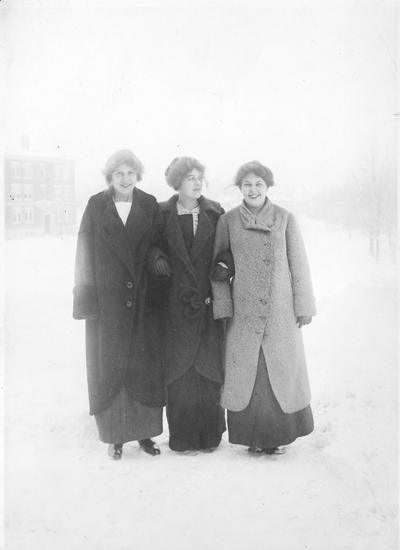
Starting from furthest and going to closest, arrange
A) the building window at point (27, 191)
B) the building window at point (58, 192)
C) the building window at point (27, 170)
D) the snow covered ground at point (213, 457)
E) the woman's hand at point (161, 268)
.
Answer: the building window at point (58, 192)
the building window at point (27, 191)
the building window at point (27, 170)
the woman's hand at point (161, 268)
the snow covered ground at point (213, 457)

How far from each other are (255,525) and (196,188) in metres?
2.05

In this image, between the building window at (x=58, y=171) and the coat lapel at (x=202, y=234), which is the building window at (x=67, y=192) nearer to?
the building window at (x=58, y=171)

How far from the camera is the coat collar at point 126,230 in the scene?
3.26m

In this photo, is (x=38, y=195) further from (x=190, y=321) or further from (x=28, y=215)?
(x=190, y=321)

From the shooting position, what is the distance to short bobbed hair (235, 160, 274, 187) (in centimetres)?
326

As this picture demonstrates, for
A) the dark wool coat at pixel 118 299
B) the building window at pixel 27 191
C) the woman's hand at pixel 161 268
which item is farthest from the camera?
the building window at pixel 27 191

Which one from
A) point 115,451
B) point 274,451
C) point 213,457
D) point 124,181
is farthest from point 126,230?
point 274,451

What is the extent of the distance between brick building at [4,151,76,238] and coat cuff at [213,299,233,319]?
1.23 meters

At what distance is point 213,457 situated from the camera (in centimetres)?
331

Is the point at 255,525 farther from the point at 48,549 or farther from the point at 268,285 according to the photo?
the point at 268,285

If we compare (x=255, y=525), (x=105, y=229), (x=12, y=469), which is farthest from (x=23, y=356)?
(x=255, y=525)

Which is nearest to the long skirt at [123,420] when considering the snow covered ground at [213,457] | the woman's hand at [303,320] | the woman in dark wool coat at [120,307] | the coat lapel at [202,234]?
the woman in dark wool coat at [120,307]

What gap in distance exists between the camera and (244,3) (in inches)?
135

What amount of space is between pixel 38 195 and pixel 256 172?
1.51m
